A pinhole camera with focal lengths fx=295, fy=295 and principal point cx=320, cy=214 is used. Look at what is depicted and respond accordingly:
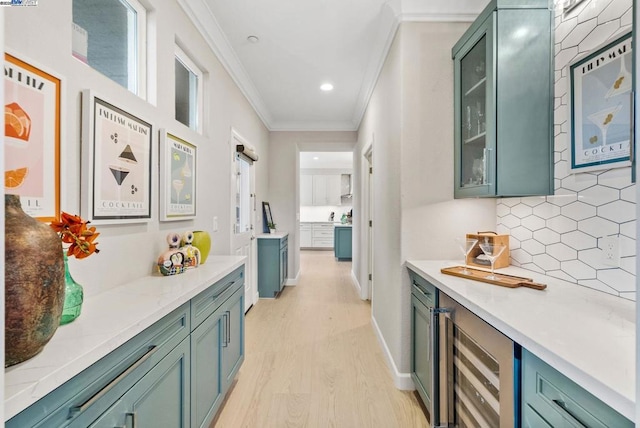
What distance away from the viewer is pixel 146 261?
1.60 meters

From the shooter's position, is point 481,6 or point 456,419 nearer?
point 456,419

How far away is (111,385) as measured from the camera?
0.83 m

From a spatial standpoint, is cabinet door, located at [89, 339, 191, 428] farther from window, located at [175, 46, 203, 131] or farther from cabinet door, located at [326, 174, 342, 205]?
cabinet door, located at [326, 174, 342, 205]

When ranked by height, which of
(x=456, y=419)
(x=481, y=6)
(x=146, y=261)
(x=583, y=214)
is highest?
(x=481, y=6)

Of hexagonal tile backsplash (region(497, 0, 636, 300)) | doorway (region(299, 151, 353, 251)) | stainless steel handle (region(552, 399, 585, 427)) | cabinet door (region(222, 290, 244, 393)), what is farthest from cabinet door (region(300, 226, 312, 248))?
stainless steel handle (region(552, 399, 585, 427))

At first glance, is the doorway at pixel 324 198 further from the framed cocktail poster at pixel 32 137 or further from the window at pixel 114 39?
the framed cocktail poster at pixel 32 137

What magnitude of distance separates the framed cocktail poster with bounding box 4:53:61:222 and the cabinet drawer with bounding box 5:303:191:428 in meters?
0.55

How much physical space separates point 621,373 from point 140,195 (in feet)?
6.22

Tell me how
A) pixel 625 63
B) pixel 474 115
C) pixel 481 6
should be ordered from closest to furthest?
pixel 625 63 < pixel 474 115 < pixel 481 6

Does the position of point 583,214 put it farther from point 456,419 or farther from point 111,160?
point 111,160

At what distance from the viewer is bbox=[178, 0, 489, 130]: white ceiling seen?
210cm

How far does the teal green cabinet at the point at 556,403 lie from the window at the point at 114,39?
2.04m

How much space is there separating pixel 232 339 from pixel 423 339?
123 centimetres

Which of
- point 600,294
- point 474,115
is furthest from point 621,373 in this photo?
point 474,115
